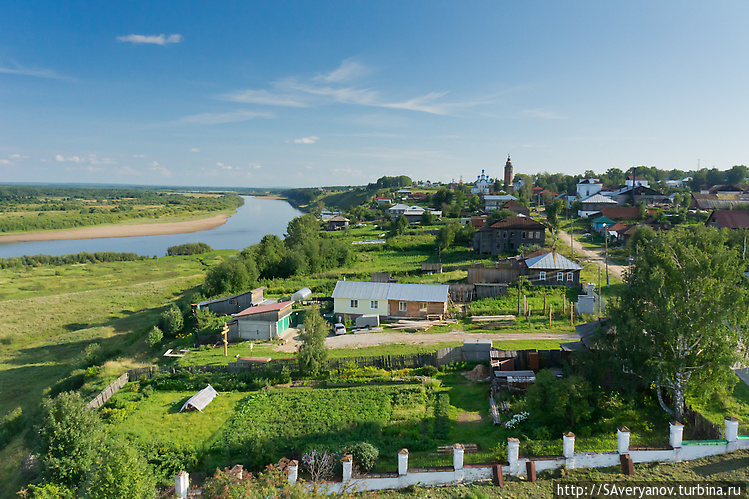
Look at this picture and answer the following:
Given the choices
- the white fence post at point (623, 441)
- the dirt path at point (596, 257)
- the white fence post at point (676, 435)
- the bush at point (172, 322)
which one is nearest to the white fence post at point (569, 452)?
the white fence post at point (623, 441)

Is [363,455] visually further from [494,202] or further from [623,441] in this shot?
[494,202]

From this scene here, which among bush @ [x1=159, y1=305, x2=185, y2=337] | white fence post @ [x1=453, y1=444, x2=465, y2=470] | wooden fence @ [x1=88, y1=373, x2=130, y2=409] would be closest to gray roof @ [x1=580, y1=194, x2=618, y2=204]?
bush @ [x1=159, y1=305, x2=185, y2=337]

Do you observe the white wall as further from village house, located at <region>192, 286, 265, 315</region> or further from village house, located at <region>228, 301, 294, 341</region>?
village house, located at <region>192, 286, 265, 315</region>

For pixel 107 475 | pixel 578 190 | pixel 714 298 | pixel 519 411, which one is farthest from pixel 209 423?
pixel 578 190

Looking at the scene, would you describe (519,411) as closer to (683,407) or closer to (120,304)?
(683,407)

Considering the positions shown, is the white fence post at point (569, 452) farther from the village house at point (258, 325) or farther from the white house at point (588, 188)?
the white house at point (588, 188)

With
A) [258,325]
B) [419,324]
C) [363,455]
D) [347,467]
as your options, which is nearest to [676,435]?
[363,455]
